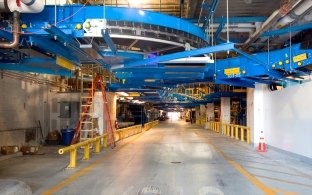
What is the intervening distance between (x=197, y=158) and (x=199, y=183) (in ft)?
15.6

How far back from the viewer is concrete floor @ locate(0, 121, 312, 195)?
776cm

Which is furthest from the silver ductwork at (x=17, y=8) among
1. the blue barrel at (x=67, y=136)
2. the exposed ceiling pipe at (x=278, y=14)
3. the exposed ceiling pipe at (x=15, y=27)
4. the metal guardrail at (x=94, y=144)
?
the blue barrel at (x=67, y=136)

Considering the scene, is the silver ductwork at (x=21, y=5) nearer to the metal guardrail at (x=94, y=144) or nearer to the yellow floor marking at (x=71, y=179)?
the yellow floor marking at (x=71, y=179)

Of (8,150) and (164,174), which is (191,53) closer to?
(164,174)

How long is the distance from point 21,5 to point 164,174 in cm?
572

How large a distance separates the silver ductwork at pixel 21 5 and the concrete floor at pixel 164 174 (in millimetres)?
3867

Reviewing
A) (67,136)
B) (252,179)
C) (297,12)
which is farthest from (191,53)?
(67,136)

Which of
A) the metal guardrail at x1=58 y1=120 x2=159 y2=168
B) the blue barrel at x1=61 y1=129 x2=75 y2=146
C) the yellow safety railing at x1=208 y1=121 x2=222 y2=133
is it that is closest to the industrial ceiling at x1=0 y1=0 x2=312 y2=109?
the metal guardrail at x1=58 y1=120 x2=159 y2=168

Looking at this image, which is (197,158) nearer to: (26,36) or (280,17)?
(280,17)

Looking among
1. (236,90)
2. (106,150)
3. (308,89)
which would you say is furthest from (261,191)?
(236,90)

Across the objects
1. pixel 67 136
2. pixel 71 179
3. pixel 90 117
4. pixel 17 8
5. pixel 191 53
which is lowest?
pixel 71 179

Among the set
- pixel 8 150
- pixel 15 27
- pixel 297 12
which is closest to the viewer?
pixel 15 27

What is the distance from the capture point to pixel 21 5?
21.7 feet

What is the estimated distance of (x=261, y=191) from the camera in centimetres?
762
